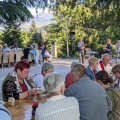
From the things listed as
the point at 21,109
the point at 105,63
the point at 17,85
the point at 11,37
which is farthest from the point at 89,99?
the point at 11,37

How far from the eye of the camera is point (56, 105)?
2193 millimetres

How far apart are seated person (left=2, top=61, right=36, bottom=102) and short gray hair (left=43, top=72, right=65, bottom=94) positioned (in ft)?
4.12

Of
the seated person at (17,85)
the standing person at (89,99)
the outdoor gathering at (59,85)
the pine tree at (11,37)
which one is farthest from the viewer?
the pine tree at (11,37)

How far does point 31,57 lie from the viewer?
16.5 metres

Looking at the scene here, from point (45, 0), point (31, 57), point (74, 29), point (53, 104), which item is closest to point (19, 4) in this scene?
point (45, 0)

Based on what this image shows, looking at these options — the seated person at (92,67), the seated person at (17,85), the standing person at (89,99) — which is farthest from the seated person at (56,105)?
the seated person at (92,67)

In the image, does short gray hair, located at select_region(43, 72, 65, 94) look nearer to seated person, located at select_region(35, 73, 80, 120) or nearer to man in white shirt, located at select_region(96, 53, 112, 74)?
seated person, located at select_region(35, 73, 80, 120)

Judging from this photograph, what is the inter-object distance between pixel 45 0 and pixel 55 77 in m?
3.50

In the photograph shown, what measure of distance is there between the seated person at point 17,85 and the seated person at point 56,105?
49.5 inches

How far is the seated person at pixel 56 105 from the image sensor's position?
2.17m

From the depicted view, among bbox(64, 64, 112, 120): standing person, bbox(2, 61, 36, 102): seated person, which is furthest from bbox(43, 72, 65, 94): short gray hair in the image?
bbox(2, 61, 36, 102): seated person

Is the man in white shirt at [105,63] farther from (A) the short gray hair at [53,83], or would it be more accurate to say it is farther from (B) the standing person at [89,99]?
(A) the short gray hair at [53,83]

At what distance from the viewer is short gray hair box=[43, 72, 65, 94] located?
2.33 meters

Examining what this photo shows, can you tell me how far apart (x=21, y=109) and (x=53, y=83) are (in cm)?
86
